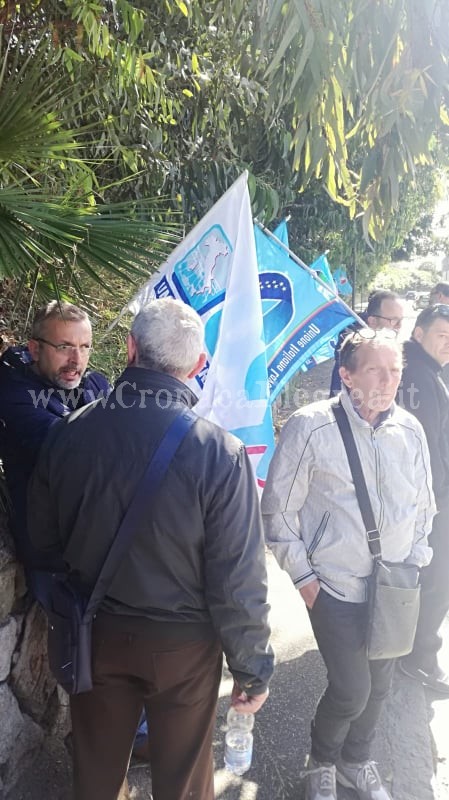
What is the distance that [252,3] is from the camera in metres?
2.78

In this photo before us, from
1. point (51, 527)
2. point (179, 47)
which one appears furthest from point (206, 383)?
point (179, 47)

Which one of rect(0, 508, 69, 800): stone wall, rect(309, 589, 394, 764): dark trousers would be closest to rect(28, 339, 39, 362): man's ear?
rect(0, 508, 69, 800): stone wall

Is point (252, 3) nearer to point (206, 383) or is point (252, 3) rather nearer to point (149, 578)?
point (206, 383)

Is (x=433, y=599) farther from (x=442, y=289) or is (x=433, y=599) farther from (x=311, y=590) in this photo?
(x=442, y=289)

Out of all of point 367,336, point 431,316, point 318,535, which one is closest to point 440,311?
point 431,316

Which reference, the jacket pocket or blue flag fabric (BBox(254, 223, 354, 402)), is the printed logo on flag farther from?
the jacket pocket

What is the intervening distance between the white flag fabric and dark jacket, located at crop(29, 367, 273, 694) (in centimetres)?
132

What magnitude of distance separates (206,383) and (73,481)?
4.68 feet

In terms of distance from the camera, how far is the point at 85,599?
6.33 feet

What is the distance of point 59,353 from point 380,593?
5.03 ft

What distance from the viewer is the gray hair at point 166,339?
186 cm

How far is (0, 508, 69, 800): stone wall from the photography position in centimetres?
244

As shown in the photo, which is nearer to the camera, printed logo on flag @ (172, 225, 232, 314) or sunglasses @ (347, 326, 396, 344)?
sunglasses @ (347, 326, 396, 344)

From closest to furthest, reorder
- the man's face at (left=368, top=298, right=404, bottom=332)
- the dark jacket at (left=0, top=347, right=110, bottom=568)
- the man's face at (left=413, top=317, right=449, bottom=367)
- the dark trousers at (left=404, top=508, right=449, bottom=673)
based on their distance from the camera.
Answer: the dark jacket at (left=0, top=347, right=110, bottom=568), the man's face at (left=413, top=317, right=449, bottom=367), the dark trousers at (left=404, top=508, right=449, bottom=673), the man's face at (left=368, top=298, right=404, bottom=332)
